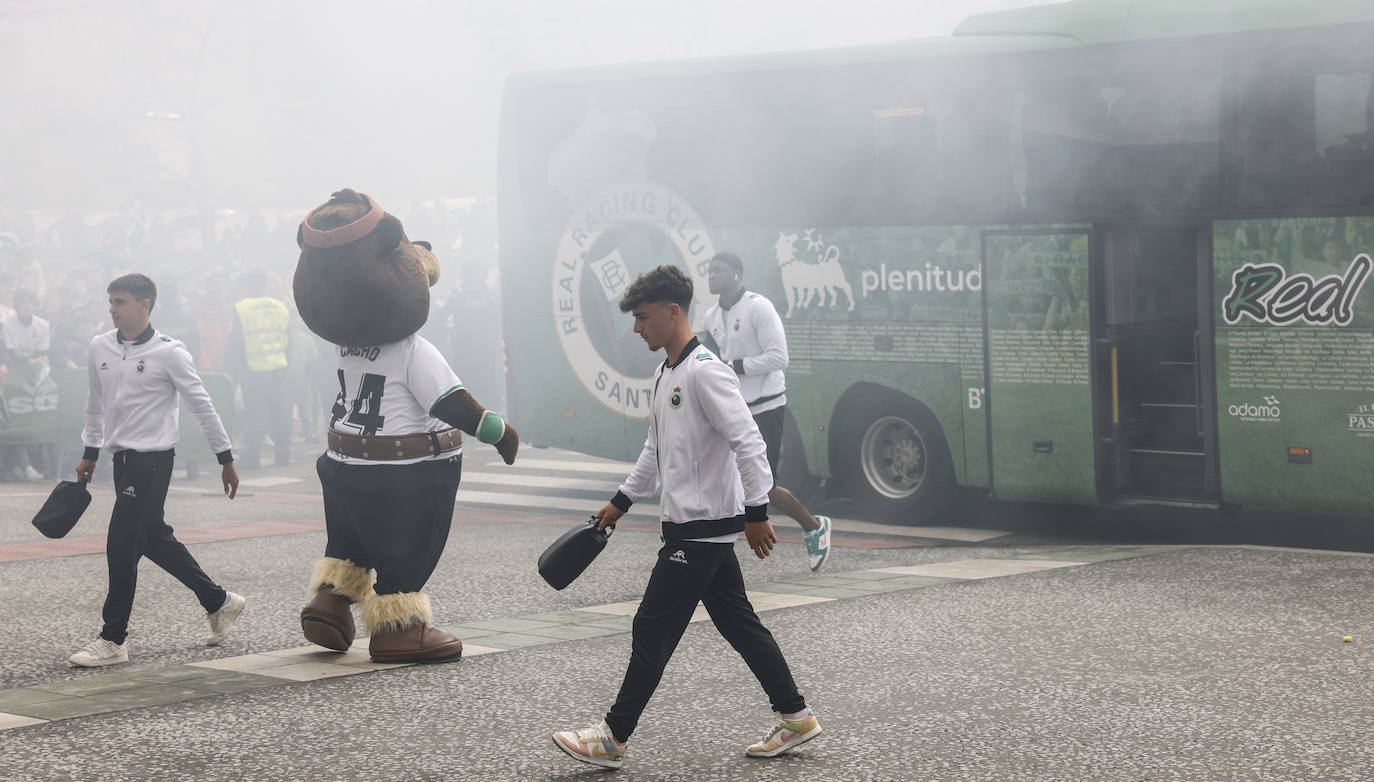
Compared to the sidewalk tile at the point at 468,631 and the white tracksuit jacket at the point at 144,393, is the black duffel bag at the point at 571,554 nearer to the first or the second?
the sidewalk tile at the point at 468,631

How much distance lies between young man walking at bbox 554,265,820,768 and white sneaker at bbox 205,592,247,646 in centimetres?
277

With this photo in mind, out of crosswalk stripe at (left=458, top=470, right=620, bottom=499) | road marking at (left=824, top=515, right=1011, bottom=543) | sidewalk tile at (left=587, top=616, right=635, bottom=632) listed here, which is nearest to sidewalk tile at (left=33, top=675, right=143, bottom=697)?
sidewalk tile at (left=587, top=616, right=635, bottom=632)

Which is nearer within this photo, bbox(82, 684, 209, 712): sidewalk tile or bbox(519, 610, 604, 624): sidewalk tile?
bbox(82, 684, 209, 712): sidewalk tile

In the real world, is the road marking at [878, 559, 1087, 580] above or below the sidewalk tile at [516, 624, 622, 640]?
below

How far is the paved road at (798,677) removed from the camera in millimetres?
5234

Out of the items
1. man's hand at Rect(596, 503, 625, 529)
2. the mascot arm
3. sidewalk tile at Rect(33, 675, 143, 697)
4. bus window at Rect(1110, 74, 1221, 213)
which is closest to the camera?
man's hand at Rect(596, 503, 625, 529)

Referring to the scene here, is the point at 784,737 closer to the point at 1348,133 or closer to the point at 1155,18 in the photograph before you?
the point at 1348,133

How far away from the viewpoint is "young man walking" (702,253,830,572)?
30.8 ft

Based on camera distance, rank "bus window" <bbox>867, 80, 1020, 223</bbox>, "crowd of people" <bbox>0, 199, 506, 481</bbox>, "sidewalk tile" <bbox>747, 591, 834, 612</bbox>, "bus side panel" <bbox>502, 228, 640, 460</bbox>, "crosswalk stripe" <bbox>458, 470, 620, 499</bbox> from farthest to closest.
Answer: "crowd of people" <bbox>0, 199, 506, 481</bbox>
"crosswalk stripe" <bbox>458, 470, 620, 499</bbox>
"bus side panel" <bbox>502, 228, 640, 460</bbox>
"bus window" <bbox>867, 80, 1020, 223</bbox>
"sidewalk tile" <bbox>747, 591, 834, 612</bbox>

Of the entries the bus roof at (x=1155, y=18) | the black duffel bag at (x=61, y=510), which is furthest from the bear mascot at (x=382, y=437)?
the bus roof at (x=1155, y=18)

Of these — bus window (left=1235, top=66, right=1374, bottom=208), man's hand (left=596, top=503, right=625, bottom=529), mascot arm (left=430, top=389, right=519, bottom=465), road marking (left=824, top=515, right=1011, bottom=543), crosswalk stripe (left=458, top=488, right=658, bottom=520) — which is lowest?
road marking (left=824, top=515, right=1011, bottom=543)

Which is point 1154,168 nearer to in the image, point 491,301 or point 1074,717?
point 1074,717

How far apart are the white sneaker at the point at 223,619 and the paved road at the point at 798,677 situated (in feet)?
0.26

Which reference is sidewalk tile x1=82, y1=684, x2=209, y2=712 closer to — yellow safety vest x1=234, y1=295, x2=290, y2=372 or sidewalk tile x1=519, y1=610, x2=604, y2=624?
sidewalk tile x1=519, y1=610, x2=604, y2=624
